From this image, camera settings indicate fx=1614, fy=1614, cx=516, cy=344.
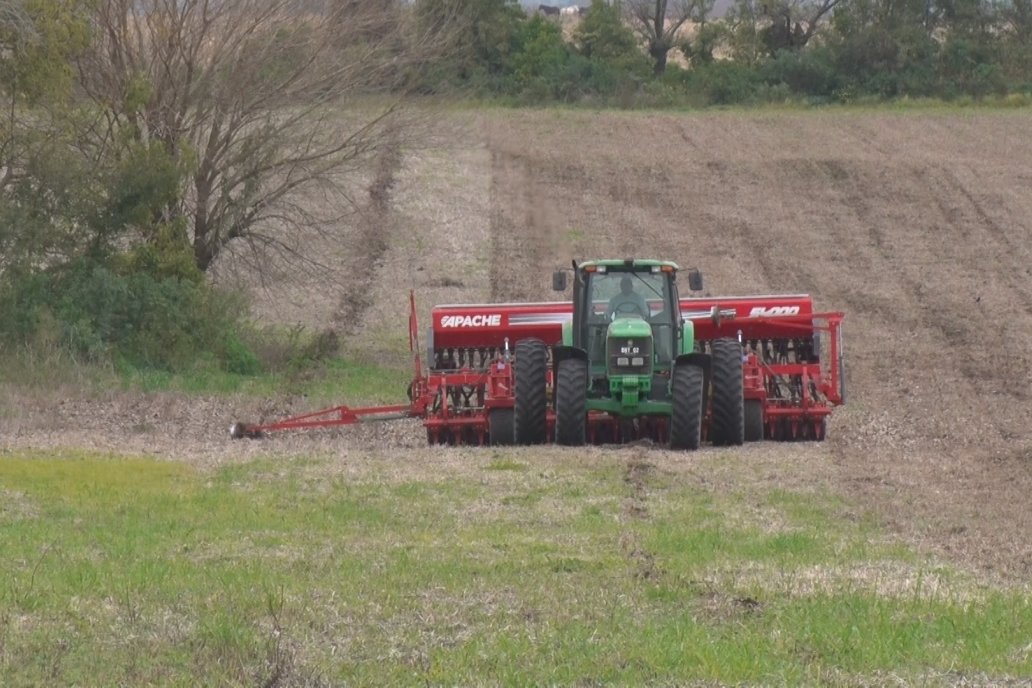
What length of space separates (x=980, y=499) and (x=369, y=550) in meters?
4.90

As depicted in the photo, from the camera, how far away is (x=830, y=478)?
13.2 m

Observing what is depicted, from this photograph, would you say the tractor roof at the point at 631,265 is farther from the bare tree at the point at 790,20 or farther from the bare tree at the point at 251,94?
the bare tree at the point at 790,20

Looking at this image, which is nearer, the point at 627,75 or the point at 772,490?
the point at 772,490

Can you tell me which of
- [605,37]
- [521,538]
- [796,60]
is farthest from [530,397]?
[605,37]

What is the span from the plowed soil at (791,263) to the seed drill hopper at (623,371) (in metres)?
0.54

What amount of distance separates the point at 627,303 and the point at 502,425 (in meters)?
1.81

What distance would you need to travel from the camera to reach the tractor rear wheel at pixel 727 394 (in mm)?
15711

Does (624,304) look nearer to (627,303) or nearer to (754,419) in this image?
(627,303)

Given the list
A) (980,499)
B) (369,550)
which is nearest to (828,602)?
(369,550)

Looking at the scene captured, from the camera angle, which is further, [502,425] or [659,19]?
[659,19]

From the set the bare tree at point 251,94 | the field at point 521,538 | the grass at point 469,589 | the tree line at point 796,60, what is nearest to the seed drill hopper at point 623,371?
the field at point 521,538

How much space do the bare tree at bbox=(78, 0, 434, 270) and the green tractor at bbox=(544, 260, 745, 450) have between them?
8472mm

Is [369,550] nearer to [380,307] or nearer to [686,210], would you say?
[380,307]

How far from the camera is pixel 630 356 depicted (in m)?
15.6
